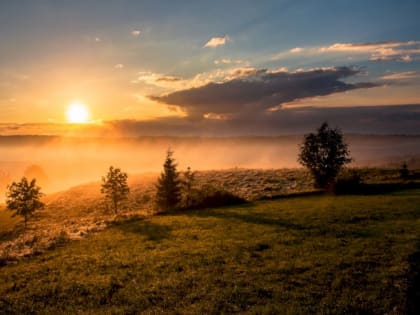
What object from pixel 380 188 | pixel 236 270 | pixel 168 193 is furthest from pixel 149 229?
pixel 380 188

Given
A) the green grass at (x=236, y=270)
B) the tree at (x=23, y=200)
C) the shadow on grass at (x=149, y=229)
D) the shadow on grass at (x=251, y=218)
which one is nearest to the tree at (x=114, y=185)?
the tree at (x=23, y=200)

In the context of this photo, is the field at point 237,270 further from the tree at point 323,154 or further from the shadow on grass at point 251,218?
the tree at point 323,154

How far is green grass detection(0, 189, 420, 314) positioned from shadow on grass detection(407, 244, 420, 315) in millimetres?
80

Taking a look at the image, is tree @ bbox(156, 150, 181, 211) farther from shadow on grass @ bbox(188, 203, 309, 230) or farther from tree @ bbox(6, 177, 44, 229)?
tree @ bbox(6, 177, 44, 229)

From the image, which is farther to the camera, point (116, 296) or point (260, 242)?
point (260, 242)

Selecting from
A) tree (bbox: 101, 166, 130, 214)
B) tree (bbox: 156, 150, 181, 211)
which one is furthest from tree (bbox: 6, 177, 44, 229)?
tree (bbox: 156, 150, 181, 211)

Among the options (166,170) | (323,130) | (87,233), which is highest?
(323,130)

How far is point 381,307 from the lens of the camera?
50.8 ft

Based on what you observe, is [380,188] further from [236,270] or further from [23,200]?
[23,200]

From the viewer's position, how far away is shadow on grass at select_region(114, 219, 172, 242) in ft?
105

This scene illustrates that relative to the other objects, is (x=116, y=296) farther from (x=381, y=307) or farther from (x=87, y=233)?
(x=87, y=233)

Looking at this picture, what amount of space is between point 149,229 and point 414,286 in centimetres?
2589

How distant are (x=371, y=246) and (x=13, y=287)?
25.1 metres

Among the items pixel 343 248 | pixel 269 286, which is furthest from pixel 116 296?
pixel 343 248
